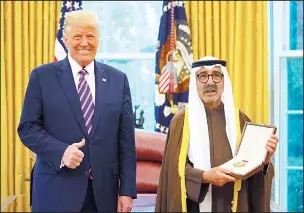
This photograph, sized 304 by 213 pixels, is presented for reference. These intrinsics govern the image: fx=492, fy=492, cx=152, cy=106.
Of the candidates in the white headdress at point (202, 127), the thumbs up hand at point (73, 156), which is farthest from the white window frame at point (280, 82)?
the thumbs up hand at point (73, 156)

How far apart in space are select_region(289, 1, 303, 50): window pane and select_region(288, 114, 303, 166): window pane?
746mm

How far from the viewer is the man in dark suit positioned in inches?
84.4

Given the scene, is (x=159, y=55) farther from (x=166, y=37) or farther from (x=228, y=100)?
(x=228, y=100)

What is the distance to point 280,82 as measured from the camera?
509cm

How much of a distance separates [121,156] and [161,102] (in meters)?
2.51

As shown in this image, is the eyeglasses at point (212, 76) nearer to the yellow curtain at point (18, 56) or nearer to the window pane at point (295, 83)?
the yellow curtain at point (18, 56)

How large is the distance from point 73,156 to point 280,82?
358 centimetres

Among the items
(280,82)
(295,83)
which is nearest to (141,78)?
(280,82)

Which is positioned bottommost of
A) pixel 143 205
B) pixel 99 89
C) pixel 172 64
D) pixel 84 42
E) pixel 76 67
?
pixel 143 205

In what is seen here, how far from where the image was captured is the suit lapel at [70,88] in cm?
218

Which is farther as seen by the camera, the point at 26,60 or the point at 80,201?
the point at 26,60

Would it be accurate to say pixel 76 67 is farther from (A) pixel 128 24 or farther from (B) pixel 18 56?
(A) pixel 128 24

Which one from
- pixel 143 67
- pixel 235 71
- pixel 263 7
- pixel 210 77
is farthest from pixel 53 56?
pixel 210 77

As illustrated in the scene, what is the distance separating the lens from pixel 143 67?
5312mm
